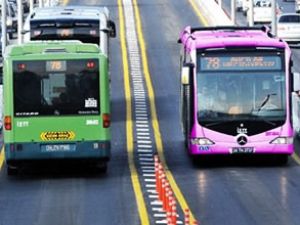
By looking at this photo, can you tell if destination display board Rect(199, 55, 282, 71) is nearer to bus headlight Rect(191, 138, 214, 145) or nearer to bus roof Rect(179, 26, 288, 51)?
bus roof Rect(179, 26, 288, 51)

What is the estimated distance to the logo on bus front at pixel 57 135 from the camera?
2733 centimetres

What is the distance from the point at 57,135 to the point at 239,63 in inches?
188

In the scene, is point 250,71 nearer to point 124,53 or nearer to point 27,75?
point 27,75

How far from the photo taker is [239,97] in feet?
97.3

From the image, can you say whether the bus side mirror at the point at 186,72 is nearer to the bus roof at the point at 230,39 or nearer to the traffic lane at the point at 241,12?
the bus roof at the point at 230,39

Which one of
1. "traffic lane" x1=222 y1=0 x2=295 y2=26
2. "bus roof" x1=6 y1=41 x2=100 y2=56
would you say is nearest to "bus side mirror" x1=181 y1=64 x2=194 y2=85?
"bus roof" x1=6 y1=41 x2=100 y2=56

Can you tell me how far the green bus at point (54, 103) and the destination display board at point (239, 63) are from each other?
10.9 ft

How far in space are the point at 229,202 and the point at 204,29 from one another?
10.4 m

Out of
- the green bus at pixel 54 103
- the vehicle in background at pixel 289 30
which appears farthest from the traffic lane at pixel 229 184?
the vehicle in background at pixel 289 30

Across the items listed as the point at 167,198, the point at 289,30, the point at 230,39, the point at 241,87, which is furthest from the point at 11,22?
the point at 167,198

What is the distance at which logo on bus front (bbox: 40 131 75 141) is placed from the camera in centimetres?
2733

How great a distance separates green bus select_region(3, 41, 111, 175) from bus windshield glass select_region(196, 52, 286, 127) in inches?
125

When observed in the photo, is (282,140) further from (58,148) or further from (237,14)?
(237,14)

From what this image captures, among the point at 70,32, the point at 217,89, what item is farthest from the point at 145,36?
the point at 217,89
